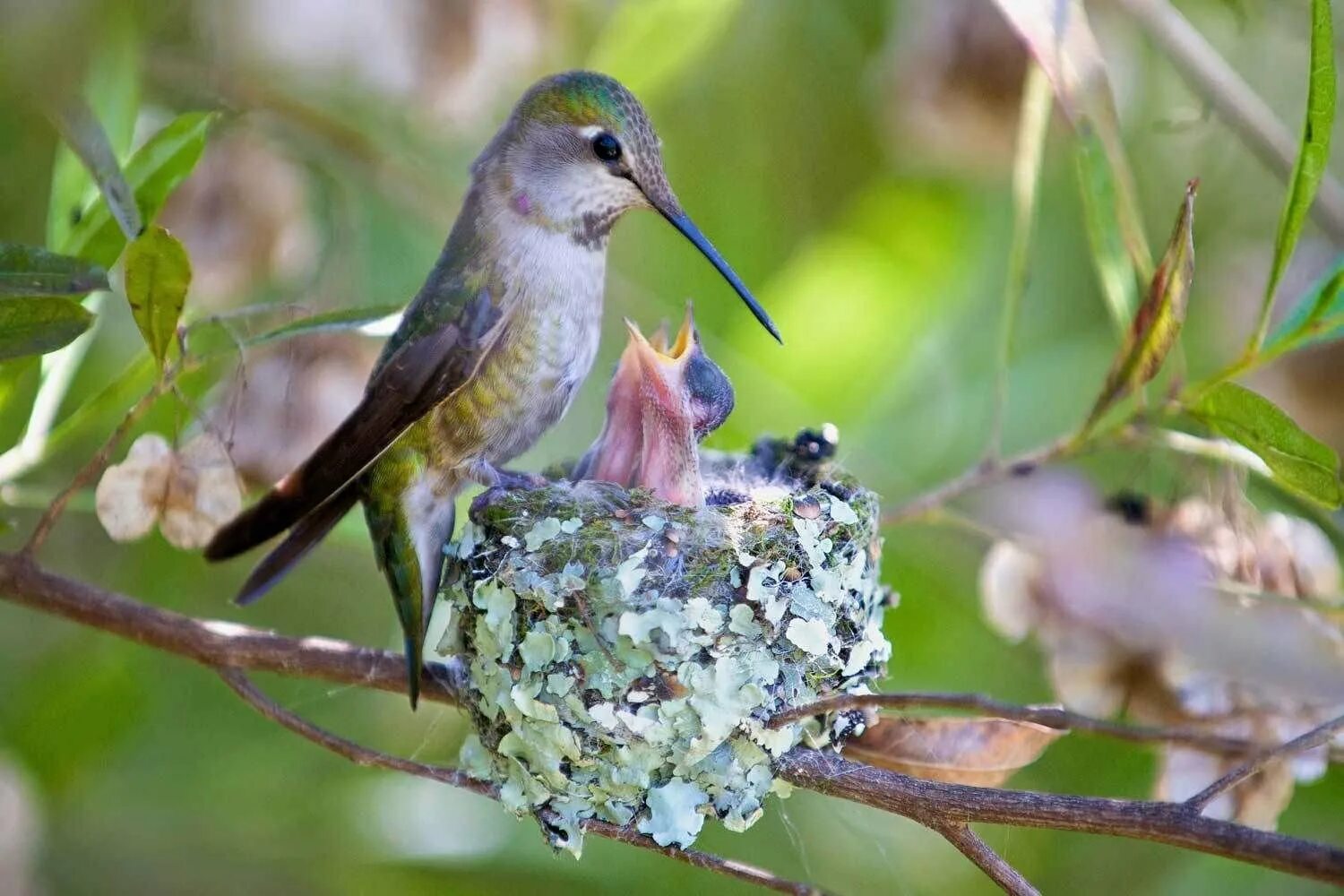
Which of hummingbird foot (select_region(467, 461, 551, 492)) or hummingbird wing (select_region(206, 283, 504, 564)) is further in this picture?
hummingbird foot (select_region(467, 461, 551, 492))

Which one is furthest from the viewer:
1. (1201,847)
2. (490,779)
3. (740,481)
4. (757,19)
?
(757,19)

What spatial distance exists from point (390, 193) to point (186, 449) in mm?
1510

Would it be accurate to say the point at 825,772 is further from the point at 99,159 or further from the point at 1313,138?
the point at 99,159

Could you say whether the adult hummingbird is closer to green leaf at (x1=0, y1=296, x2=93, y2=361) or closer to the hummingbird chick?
the hummingbird chick

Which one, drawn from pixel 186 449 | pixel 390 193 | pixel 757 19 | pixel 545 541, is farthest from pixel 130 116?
pixel 757 19

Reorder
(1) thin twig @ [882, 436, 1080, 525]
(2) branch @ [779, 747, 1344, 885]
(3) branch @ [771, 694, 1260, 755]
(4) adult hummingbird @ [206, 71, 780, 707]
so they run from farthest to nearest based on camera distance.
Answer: (1) thin twig @ [882, 436, 1080, 525] → (4) adult hummingbird @ [206, 71, 780, 707] → (2) branch @ [779, 747, 1344, 885] → (3) branch @ [771, 694, 1260, 755]

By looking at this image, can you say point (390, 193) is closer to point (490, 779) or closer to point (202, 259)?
point (202, 259)

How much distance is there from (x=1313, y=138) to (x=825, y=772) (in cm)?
98

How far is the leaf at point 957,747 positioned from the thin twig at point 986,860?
372mm

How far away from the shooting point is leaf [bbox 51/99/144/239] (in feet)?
5.40

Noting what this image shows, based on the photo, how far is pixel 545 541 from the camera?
6.75ft

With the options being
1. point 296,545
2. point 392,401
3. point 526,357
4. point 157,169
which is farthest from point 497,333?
point 157,169

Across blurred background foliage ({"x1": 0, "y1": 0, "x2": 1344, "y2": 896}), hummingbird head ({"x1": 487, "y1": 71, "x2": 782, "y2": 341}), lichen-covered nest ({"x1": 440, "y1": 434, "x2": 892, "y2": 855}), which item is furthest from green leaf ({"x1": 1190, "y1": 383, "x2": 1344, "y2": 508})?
blurred background foliage ({"x1": 0, "y1": 0, "x2": 1344, "y2": 896})

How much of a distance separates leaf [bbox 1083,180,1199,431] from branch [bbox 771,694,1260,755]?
0.75 meters
